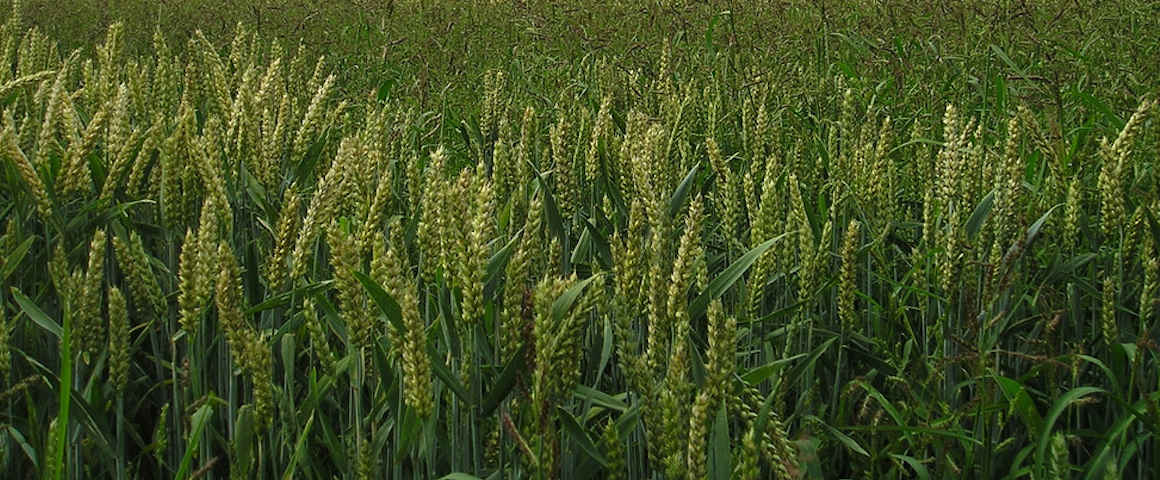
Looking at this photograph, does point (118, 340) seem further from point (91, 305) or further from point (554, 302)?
point (554, 302)

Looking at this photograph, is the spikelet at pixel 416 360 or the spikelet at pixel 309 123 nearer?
the spikelet at pixel 416 360

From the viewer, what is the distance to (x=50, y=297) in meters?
1.89

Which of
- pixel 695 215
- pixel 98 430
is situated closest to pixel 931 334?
pixel 695 215

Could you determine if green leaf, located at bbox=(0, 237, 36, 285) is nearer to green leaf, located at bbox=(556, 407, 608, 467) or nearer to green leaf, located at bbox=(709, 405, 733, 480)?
green leaf, located at bbox=(556, 407, 608, 467)

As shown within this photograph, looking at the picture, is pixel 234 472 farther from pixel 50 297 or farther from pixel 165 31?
pixel 165 31

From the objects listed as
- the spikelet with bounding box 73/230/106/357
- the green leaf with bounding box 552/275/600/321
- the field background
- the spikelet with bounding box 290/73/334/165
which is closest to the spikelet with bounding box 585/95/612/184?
the field background

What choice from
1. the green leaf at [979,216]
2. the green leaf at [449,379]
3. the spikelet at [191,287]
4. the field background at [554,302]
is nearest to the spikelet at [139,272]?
the field background at [554,302]

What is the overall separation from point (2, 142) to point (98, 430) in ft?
1.42

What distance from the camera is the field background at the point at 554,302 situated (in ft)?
3.84

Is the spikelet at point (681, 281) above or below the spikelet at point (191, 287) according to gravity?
above

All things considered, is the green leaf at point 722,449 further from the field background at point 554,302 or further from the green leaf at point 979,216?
the green leaf at point 979,216

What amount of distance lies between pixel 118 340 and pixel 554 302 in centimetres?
53

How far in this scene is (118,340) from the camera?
130 cm

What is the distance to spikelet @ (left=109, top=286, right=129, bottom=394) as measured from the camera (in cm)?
127
